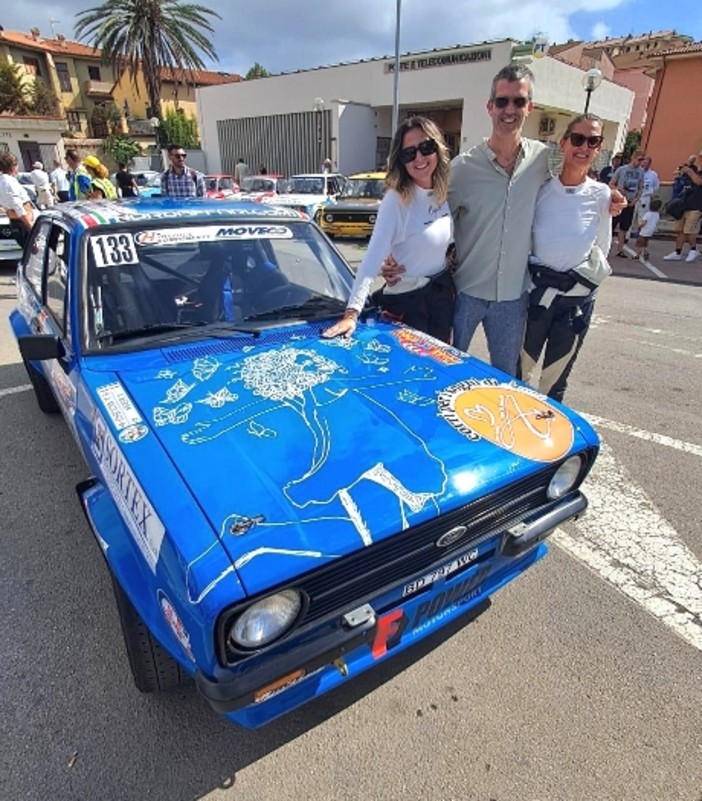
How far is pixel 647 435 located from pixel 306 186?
12.5 meters

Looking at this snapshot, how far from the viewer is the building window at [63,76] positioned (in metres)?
48.2

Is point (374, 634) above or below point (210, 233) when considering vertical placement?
below

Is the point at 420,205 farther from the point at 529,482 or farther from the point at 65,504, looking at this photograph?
the point at 65,504

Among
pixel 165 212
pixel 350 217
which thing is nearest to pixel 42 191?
pixel 350 217

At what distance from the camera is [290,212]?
10.4 feet

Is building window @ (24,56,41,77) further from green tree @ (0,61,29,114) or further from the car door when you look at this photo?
the car door

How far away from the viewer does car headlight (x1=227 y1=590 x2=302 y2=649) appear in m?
1.35

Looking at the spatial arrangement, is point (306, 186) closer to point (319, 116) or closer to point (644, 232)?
point (644, 232)

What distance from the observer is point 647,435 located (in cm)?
387

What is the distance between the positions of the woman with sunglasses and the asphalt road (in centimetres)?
111

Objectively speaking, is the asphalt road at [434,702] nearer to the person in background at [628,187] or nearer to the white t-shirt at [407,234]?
the white t-shirt at [407,234]

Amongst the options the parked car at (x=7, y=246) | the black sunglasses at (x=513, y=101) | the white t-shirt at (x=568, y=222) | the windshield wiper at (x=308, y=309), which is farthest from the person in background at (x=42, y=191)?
the white t-shirt at (x=568, y=222)

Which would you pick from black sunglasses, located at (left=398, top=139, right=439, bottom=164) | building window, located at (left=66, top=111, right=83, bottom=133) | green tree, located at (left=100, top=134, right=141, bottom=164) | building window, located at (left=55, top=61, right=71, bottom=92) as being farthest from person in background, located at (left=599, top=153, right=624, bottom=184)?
building window, located at (left=55, top=61, right=71, bottom=92)

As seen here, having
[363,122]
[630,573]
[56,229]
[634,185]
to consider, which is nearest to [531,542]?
[630,573]
